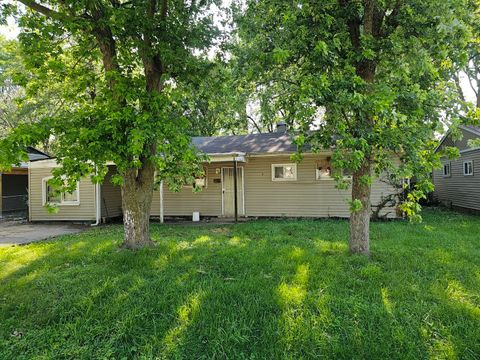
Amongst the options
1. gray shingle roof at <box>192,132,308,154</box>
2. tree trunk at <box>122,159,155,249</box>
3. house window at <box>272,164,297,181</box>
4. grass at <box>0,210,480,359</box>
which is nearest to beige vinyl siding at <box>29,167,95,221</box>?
gray shingle roof at <box>192,132,308,154</box>

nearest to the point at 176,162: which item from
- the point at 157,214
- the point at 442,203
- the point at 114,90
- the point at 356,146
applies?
the point at 114,90

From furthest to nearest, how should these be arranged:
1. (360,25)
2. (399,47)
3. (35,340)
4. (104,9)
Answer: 1. (360,25)
2. (104,9)
3. (399,47)
4. (35,340)

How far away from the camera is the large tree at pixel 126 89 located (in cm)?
421

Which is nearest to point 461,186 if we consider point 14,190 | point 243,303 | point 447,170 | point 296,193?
point 447,170

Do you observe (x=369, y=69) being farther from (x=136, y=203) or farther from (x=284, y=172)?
(x=284, y=172)

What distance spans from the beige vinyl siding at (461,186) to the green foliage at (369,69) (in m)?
6.95

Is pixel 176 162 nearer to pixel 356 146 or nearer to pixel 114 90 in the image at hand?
pixel 114 90

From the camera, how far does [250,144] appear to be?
1170 centimetres

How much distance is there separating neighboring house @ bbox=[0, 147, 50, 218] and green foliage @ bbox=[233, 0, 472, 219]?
13.1 meters

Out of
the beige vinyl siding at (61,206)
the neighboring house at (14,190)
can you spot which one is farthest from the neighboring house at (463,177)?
the neighboring house at (14,190)

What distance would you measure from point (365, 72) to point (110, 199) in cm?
981

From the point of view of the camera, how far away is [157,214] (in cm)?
1185

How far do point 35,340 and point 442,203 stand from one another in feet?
53.5

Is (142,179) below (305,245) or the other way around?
the other way around
